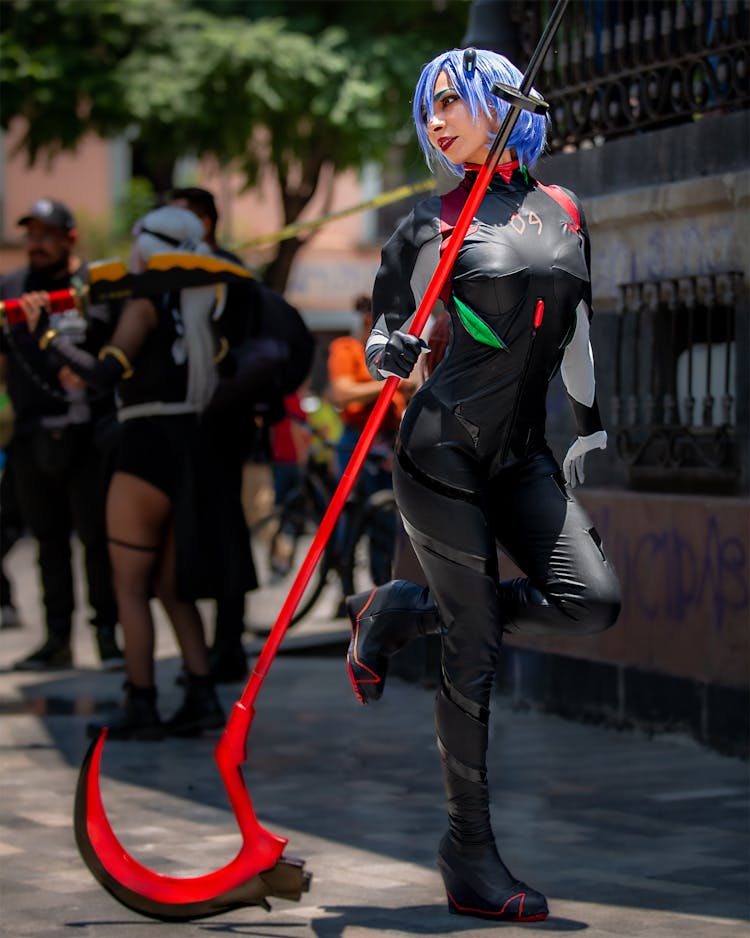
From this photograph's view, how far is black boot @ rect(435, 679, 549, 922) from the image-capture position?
15.6ft

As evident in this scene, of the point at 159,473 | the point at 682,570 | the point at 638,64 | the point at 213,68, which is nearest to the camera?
the point at 682,570

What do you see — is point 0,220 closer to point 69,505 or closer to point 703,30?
point 69,505

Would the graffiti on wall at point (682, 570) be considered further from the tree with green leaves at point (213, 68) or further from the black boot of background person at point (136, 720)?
the tree with green leaves at point (213, 68)

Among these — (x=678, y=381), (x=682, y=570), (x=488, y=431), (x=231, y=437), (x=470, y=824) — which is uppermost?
(x=488, y=431)

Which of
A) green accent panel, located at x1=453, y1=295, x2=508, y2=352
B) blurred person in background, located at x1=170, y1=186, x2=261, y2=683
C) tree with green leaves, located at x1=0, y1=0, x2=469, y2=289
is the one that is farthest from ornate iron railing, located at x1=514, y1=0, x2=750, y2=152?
tree with green leaves, located at x1=0, y1=0, x2=469, y2=289

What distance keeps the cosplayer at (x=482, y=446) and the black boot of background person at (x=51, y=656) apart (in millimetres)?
4940

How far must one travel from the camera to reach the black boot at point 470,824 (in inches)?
188

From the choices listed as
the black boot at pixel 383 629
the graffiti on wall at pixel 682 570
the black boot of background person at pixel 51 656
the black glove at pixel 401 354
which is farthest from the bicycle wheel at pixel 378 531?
the black glove at pixel 401 354

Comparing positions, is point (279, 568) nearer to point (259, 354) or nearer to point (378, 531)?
point (378, 531)

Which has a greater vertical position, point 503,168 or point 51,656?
point 503,168

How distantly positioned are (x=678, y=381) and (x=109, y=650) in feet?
11.2

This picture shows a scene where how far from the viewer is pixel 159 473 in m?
7.46

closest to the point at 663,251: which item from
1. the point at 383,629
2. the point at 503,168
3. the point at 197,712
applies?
the point at 197,712

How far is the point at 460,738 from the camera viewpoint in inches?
189
